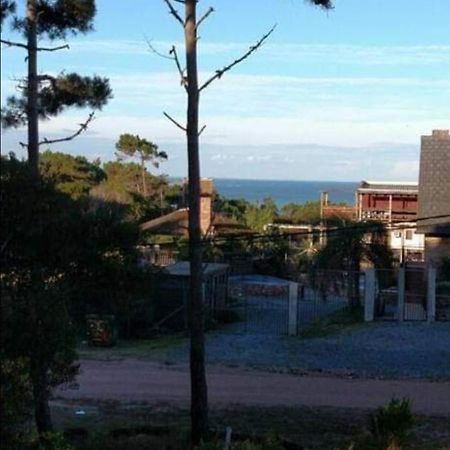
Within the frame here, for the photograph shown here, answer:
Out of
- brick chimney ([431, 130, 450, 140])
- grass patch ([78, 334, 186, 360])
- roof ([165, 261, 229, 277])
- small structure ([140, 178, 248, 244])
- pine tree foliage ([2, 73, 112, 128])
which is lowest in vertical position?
grass patch ([78, 334, 186, 360])

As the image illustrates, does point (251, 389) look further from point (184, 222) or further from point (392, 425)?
point (184, 222)

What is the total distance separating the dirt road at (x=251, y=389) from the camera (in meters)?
19.6

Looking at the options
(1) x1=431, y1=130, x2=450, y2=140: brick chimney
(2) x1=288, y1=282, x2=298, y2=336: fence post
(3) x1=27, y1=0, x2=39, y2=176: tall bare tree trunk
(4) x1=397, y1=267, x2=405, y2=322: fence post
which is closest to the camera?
(3) x1=27, y1=0, x2=39, y2=176: tall bare tree trunk

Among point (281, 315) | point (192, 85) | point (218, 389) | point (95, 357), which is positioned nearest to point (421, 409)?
point (218, 389)

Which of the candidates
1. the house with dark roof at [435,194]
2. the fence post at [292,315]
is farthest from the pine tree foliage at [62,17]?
the house with dark roof at [435,194]

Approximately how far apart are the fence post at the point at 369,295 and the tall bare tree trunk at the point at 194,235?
55.0 ft

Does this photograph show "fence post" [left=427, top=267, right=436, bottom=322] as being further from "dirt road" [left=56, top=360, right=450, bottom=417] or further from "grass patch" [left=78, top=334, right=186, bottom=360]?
"grass patch" [left=78, top=334, right=186, bottom=360]

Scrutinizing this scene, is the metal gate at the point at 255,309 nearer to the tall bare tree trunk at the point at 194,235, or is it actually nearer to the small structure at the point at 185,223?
the small structure at the point at 185,223

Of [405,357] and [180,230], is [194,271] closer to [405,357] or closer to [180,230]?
[405,357]

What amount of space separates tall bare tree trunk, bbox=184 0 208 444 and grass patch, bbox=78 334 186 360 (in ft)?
39.9

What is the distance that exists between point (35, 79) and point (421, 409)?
9.19 m

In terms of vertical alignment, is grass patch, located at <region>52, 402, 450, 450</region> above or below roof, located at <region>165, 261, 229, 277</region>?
below

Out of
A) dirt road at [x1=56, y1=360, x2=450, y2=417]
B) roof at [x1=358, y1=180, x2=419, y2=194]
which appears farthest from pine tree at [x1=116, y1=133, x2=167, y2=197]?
dirt road at [x1=56, y1=360, x2=450, y2=417]

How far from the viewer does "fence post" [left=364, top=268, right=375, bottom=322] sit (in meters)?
30.7
